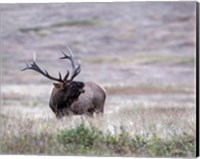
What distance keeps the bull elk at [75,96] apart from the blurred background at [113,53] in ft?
0.16

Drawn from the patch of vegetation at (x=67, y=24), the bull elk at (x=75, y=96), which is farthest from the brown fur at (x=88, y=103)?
the patch of vegetation at (x=67, y=24)

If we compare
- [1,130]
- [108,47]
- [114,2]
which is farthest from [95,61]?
[1,130]

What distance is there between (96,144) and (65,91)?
1.46 feet

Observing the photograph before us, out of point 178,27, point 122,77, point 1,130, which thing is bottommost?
point 1,130

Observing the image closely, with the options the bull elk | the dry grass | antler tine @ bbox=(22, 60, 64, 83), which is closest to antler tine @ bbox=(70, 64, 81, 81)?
the bull elk

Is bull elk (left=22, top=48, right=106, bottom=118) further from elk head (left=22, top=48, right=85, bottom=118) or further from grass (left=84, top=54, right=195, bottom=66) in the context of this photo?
grass (left=84, top=54, right=195, bottom=66)

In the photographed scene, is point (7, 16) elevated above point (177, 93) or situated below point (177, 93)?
above

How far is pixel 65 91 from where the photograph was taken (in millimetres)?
4922

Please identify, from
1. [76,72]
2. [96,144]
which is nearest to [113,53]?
[76,72]

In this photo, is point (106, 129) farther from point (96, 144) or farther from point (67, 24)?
point (67, 24)

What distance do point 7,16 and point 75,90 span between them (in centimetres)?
77

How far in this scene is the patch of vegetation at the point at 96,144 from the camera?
189 inches

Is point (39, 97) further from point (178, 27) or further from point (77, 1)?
point (178, 27)

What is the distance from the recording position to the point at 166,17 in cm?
484
